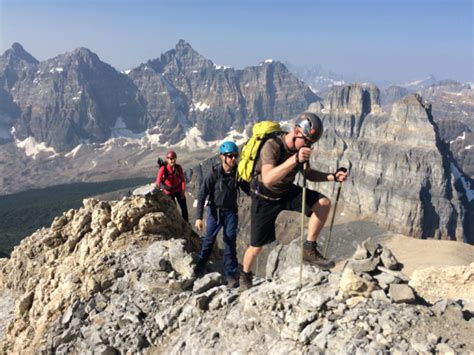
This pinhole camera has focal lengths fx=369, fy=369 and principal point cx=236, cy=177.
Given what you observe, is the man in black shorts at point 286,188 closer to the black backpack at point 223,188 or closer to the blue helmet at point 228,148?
the blue helmet at point 228,148

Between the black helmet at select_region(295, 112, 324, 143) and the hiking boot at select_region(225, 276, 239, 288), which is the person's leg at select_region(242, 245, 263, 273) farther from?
the black helmet at select_region(295, 112, 324, 143)

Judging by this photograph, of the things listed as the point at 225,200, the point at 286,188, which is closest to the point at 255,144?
the point at 286,188

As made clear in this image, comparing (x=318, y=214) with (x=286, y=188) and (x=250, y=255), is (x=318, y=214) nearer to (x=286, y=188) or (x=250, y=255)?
(x=286, y=188)

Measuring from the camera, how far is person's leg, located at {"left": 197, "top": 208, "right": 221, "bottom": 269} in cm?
1447

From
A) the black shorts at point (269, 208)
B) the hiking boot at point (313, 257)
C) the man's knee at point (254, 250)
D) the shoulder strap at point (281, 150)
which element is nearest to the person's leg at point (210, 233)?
the man's knee at point (254, 250)

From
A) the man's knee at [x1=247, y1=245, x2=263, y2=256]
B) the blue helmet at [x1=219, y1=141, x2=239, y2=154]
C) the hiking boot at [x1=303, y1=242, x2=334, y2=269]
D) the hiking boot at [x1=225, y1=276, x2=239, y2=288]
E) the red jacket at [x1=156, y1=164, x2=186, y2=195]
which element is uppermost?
the blue helmet at [x1=219, y1=141, x2=239, y2=154]

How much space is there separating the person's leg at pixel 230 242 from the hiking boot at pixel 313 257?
11.5ft

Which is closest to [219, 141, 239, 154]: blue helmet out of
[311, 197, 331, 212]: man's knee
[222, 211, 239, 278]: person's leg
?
[222, 211, 239, 278]: person's leg

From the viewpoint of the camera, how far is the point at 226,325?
10.9 meters

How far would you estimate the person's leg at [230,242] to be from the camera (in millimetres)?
13992

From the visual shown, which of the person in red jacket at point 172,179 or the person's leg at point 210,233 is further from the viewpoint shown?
the person in red jacket at point 172,179

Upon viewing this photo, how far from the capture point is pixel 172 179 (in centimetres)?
2041

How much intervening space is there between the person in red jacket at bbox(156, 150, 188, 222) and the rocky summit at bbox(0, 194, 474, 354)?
3.96 feet

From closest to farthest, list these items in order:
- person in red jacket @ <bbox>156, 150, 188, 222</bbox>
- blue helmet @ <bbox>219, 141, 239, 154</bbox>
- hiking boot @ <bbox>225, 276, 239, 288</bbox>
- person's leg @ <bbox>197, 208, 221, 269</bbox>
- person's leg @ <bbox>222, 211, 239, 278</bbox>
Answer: blue helmet @ <bbox>219, 141, 239, 154</bbox>
hiking boot @ <bbox>225, 276, 239, 288</bbox>
person's leg @ <bbox>222, 211, 239, 278</bbox>
person's leg @ <bbox>197, 208, 221, 269</bbox>
person in red jacket @ <bbox>156, 150, 188, 222</bbox>
